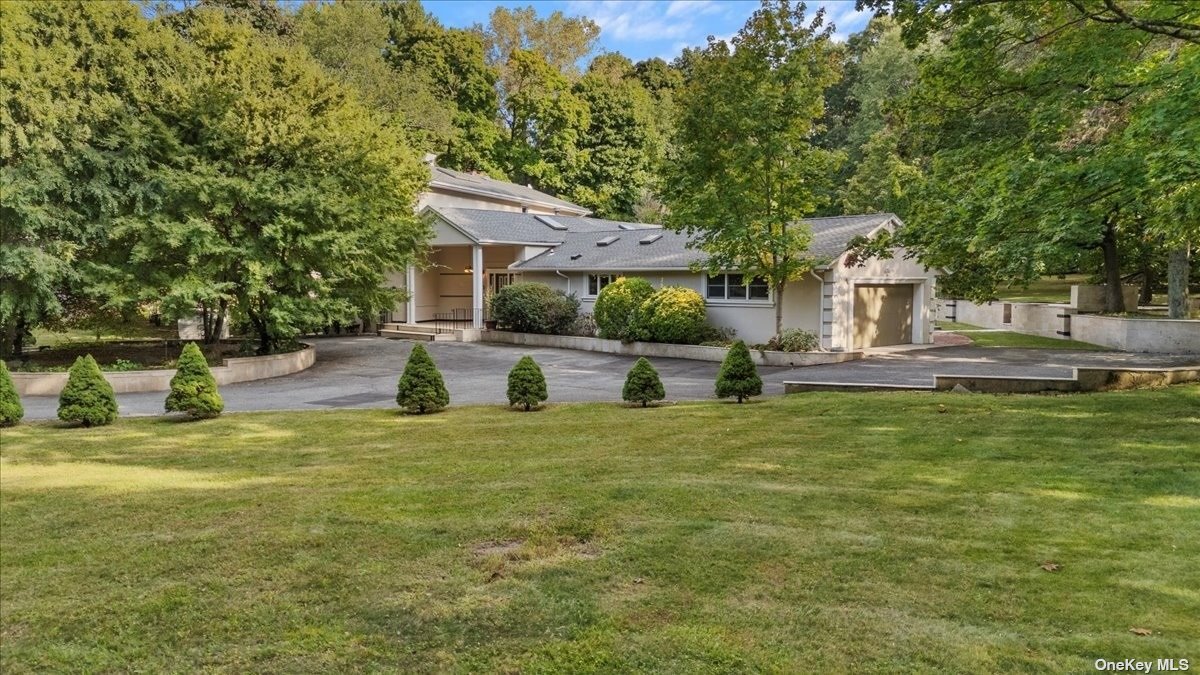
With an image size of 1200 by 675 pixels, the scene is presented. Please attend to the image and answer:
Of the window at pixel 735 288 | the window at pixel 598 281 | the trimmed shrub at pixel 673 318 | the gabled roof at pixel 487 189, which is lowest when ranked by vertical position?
the trimmed shrub at pixel 673 318

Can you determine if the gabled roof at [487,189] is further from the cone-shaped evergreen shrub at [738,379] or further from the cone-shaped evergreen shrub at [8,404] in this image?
the cone-shaped evergreen shrub at [738,379]

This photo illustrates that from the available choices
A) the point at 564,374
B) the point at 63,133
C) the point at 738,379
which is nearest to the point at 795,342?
the point at 564,374

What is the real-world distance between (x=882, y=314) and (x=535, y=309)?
11208 mm

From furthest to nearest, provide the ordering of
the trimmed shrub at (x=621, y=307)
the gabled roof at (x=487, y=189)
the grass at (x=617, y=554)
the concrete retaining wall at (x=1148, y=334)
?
the gabled roof at (x=487, y=189), the trimmed shrub at (x=621, y=307), the concrete retaining wall at (x=1148, y=334), the grass at (x=617, y=554)

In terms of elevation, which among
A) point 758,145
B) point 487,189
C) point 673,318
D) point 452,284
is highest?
point 487,189

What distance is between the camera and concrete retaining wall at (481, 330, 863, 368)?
59.1ft

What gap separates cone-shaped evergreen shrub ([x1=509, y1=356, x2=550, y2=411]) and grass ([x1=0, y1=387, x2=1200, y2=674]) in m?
3.09

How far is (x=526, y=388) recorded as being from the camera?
12.0 meters

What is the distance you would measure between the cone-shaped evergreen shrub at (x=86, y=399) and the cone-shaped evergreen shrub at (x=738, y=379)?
10157 millimetres

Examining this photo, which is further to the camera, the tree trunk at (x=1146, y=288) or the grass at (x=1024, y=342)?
the tree trunk at (x=1146, y=288)

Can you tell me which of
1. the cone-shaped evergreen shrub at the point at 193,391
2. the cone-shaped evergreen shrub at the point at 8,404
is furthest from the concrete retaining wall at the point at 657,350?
the cone-shaped evergreen shrub at the point at 8,404

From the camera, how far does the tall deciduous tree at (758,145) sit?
16.9 m

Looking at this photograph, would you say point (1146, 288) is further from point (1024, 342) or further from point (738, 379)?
point (738, 379)

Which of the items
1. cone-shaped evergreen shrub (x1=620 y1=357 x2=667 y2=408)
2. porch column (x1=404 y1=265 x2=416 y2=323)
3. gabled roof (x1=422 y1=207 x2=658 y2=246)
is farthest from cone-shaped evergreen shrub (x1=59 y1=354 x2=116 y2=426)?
porch column (x1=404 y1=265 x2=416 y2=323)
